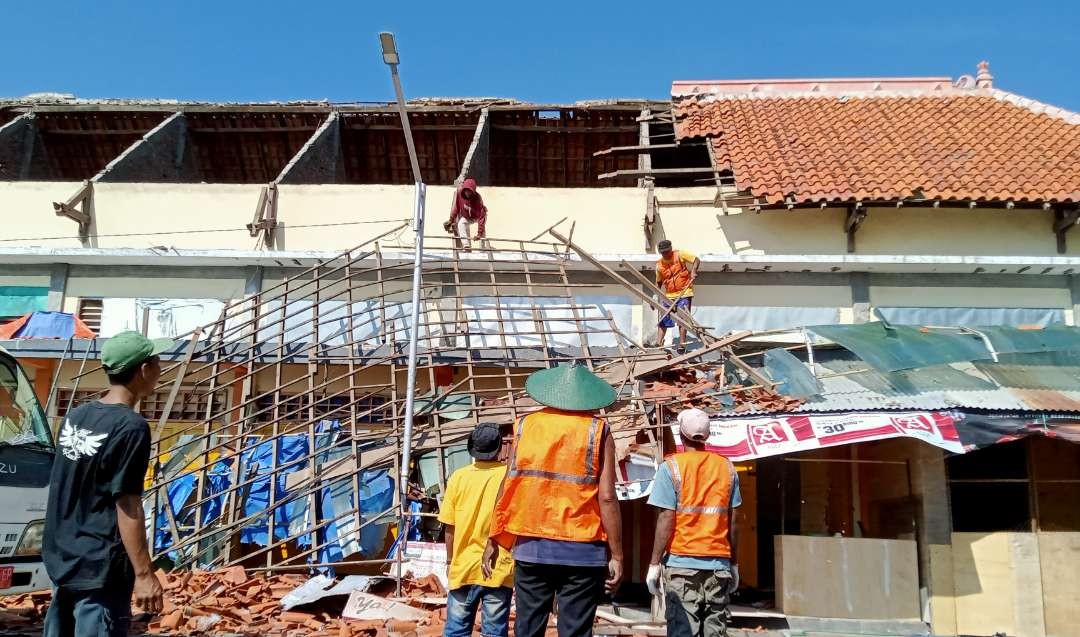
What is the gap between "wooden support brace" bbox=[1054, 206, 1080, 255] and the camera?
445 inches

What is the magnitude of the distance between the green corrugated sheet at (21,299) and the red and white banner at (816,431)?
9782 millimetres

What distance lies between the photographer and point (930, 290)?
11500 millimetres

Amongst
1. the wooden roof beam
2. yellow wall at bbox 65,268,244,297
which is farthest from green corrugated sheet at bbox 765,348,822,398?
the wooden roof beam

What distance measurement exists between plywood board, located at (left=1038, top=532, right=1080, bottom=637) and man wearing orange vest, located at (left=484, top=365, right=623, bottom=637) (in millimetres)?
6329

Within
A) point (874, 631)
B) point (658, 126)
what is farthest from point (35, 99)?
point (874, 631)

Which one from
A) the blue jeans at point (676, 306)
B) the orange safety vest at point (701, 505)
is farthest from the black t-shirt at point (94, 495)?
the blue jeans at point (676, 306)

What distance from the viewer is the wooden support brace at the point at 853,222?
11383mm

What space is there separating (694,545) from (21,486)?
4.29 m

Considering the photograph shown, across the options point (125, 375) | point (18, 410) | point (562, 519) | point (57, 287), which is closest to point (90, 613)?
point (125, 375)

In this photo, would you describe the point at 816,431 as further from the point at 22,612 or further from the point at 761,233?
the point at 22,612

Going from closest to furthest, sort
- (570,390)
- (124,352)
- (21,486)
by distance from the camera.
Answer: (124,352) < (570,390) < (21,486)

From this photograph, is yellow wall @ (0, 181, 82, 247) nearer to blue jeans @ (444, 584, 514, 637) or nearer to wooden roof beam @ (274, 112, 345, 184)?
wooden roof beam @ (274, 112, 345, 184)

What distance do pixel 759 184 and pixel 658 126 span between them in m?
3.46

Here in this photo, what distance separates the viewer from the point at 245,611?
668cm
